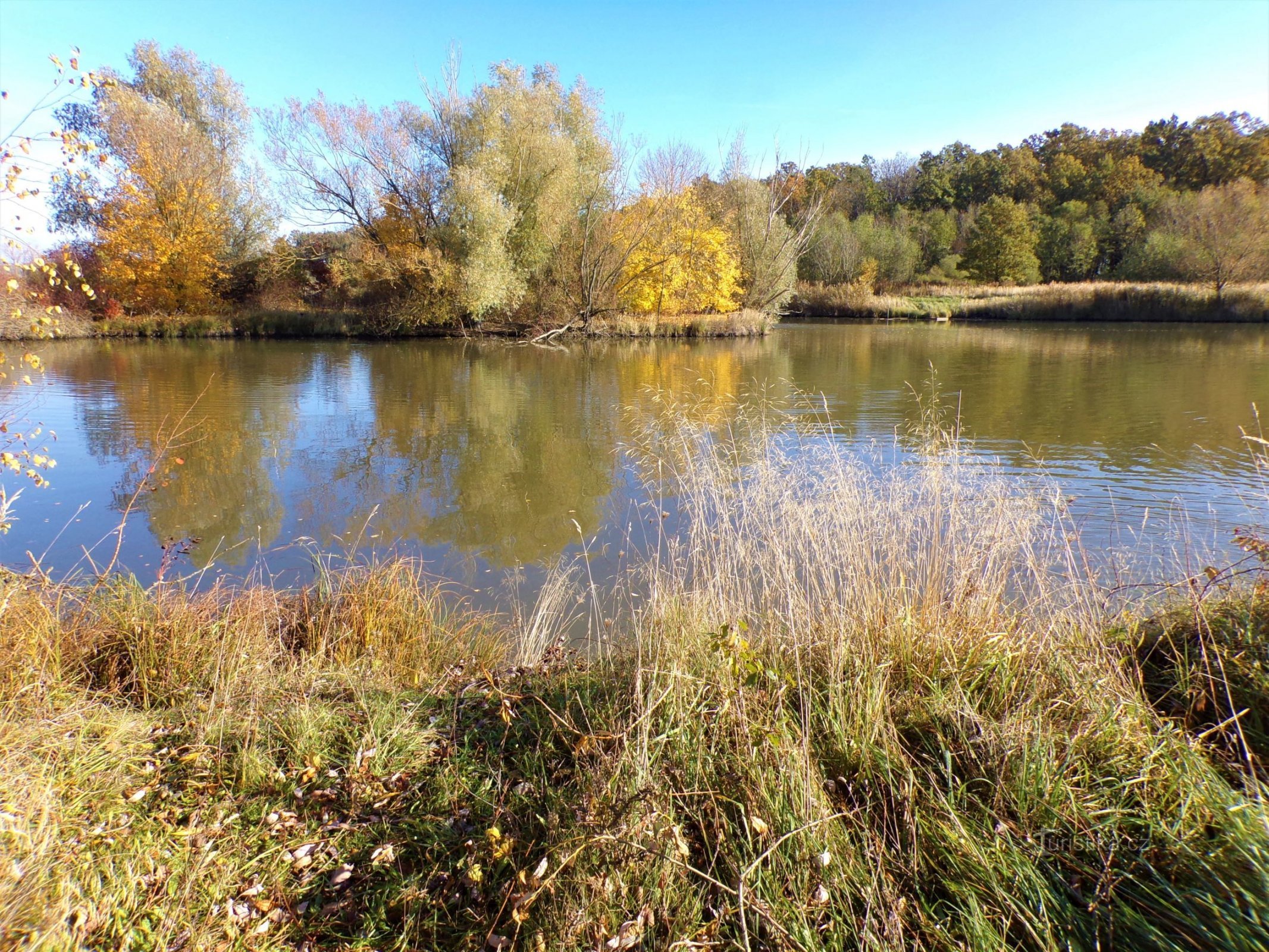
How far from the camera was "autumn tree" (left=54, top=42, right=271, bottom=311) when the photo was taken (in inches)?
1057

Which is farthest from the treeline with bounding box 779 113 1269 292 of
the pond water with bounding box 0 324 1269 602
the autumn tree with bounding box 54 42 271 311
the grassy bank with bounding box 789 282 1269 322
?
the autumn tree with bounding box 54 42 271 311

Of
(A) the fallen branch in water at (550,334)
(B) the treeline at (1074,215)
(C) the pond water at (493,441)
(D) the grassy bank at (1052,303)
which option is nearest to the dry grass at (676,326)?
(A) the fallen branch in water at (550,334)

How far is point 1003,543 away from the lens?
360 cm

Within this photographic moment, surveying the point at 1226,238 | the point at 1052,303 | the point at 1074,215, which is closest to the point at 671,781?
the point at 1052,303

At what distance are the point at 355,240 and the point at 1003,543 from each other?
96.5 ft

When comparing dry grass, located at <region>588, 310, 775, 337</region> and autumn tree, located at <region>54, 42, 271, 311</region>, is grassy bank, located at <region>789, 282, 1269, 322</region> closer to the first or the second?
dry grass, located at <region>588, 310, 775, 337</region>

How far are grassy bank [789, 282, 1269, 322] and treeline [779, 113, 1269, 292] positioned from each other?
2.38m

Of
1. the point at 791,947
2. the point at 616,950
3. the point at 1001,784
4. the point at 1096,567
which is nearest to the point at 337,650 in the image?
the point at 616,950

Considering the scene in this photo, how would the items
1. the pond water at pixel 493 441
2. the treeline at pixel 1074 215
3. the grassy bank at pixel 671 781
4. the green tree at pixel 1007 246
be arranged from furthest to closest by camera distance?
the green tree at pixel 1007 246 → the treeline at pixel 1074 215 → the pond water at pixel 493 441 → the grassy bank at pixel 671 781

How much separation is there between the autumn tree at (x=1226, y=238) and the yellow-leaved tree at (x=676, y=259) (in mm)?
25166

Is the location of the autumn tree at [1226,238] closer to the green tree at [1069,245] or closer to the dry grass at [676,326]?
the green tree at [1069,245]

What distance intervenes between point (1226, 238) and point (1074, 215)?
17.4 metres

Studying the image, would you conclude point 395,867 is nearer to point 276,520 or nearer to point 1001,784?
point 1001,784

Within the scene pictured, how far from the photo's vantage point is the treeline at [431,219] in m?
26.0
